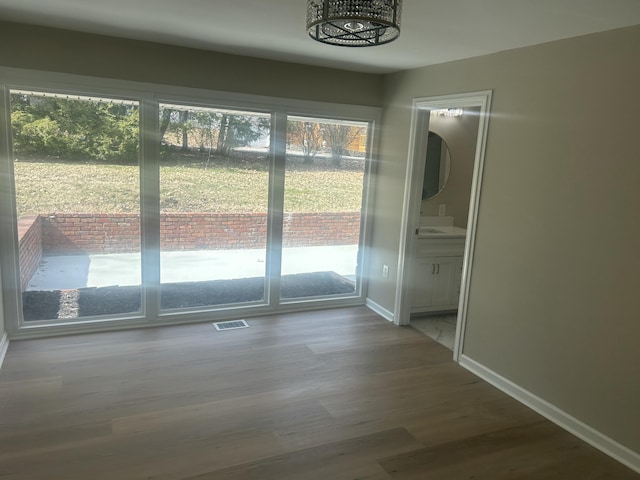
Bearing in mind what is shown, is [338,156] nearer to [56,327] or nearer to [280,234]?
[280,234]

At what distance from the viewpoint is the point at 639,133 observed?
2391 millimetres

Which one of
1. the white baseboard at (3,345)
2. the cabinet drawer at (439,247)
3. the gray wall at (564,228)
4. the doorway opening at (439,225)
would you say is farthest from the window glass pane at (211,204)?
the gray wall at (564,228)

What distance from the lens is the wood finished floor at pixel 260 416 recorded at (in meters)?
2.37

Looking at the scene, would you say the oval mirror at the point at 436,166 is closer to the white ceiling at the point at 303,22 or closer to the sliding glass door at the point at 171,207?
the sliding glass door at the point at 171,207

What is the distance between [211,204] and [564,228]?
2.87 m

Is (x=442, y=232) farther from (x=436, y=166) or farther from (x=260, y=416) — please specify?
(x=260, y=416)

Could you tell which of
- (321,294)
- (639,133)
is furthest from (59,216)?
(639,133)

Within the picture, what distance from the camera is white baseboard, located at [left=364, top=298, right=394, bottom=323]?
4576mm

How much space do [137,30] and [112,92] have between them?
0.59m

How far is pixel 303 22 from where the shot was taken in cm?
279

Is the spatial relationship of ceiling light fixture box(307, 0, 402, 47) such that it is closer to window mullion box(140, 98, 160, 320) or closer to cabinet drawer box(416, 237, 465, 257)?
window mullion box(140, 98, 160, 320)

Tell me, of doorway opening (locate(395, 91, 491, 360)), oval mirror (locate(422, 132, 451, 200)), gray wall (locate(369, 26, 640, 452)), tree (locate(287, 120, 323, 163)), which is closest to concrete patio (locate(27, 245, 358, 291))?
doorway opening (locate(395, 91, 491, 360))

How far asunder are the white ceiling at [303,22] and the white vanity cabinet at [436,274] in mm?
1731

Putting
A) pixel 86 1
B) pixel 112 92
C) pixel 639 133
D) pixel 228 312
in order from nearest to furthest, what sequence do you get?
pixel 639 133 < pixel 86 1 < pixel 112 92 < pixel 228 312
